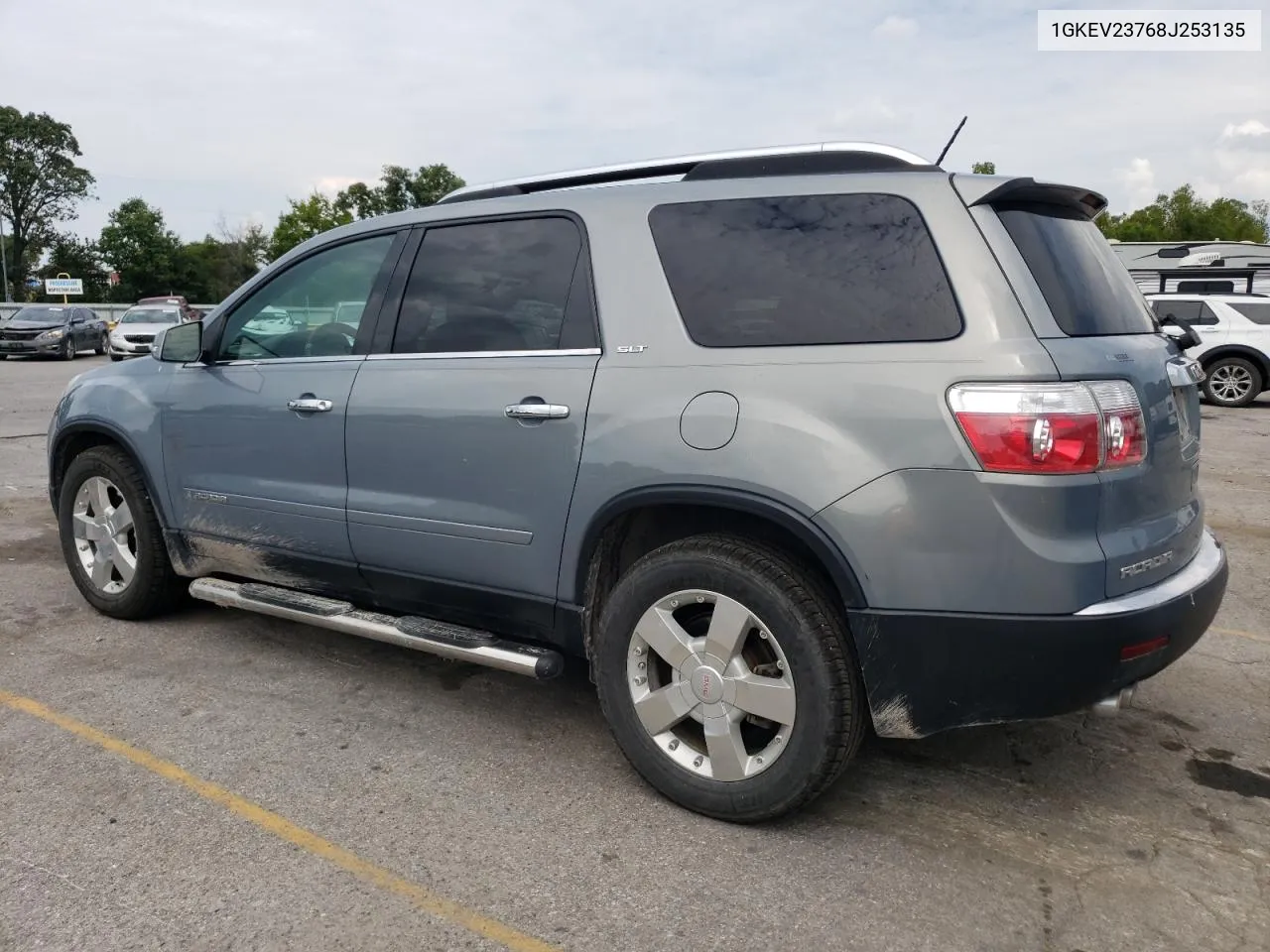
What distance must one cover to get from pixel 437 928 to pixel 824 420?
1.59 m

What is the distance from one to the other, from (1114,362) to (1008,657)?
80cm

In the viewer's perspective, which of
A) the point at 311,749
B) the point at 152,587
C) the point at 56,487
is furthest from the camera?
the point at 56,487

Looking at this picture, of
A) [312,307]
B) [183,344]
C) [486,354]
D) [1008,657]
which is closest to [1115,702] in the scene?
[1008,657]

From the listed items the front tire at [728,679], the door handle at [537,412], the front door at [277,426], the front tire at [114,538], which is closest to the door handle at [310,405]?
the front door at [277,426]

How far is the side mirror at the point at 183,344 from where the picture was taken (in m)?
4.25

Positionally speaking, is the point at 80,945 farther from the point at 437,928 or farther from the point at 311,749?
the point at 311,749

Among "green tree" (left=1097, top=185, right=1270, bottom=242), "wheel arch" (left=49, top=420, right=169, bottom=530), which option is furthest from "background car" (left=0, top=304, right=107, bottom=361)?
"green tree" (left=1097, top=185, right=1270, bottom=242)

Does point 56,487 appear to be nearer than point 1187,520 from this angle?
No

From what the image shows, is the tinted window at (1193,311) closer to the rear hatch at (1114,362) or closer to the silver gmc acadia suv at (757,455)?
the rear hatch at (1114,362)

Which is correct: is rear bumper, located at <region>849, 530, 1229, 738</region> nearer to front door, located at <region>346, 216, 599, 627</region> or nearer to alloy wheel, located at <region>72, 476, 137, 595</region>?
front door, located at <region>346, 216, 599, 627</region>

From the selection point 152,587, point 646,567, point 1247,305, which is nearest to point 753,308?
point 646,567

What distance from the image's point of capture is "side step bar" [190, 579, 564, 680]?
324 cm

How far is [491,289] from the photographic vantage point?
3.48m

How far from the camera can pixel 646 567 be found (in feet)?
9.68
